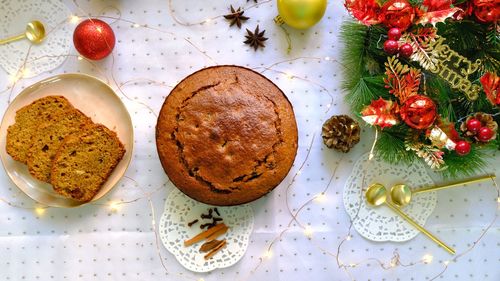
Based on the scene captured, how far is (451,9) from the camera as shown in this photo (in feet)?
4.70

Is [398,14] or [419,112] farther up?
[398,14]

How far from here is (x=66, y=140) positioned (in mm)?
1605

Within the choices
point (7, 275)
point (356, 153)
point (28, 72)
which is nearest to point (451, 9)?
point (356, 153)

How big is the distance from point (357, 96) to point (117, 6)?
0.86 meters

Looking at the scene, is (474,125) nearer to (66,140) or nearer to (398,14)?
A: (398,14)

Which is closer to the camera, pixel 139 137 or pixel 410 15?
pixel 410 15

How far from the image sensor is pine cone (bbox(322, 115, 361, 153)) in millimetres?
1650

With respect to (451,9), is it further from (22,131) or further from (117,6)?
(22,131)

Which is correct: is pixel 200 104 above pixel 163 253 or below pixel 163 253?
above

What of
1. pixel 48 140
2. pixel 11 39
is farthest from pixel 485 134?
pixel 11 39

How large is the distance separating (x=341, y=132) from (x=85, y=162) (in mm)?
830

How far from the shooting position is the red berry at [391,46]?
1.46 meters

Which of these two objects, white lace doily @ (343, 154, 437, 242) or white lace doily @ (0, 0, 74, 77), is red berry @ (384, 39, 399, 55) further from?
white lace doily @ (0, 0, 74, 77)

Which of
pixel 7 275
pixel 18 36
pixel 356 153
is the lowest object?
pixel 7 275
